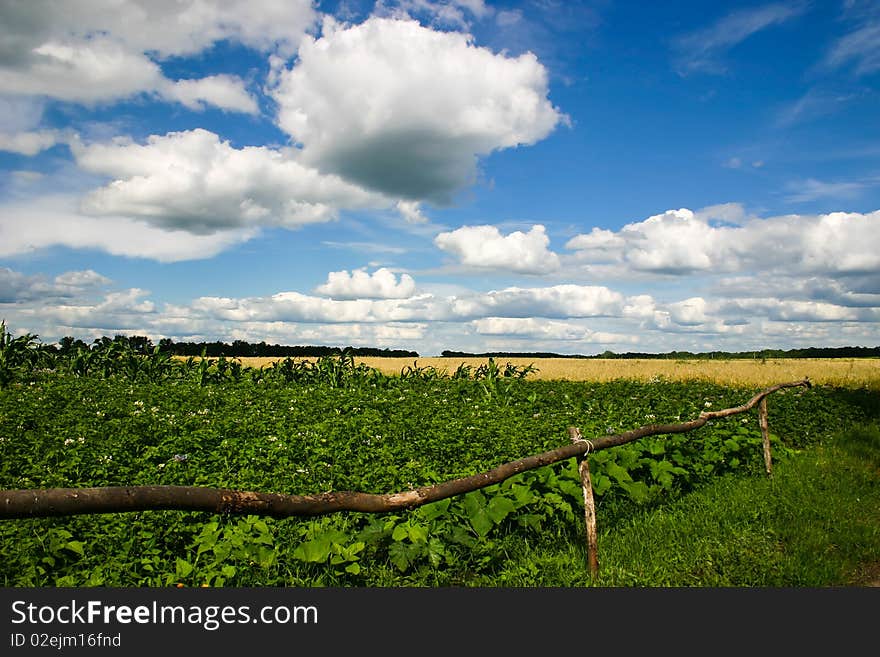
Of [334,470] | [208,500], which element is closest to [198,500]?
[208,500]

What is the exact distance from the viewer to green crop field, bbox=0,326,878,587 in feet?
16.9

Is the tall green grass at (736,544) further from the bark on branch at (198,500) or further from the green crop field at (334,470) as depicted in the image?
the bark on branch at (198,500)

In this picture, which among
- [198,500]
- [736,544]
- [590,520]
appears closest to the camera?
[198,500]

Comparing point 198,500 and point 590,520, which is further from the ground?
point 198,500

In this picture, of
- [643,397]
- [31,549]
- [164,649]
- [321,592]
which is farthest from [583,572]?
[643,397]

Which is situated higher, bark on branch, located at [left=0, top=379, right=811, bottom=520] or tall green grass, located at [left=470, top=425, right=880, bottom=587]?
bark on branch, located at [left=0, top=379, right=811, bottom=520]

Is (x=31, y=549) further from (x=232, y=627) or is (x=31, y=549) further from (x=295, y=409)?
(x=295, y=409)

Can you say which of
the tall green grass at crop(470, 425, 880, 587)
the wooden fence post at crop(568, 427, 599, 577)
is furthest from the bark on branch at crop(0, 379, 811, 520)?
the tall green grass at crop(470, 425, 880, 587)

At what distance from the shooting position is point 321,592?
3.58m

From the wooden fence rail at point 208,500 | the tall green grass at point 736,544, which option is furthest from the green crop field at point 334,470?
the wooden fence rail at point 208,500

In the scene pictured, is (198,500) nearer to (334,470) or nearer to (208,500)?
(208,500)

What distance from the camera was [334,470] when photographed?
7.82m

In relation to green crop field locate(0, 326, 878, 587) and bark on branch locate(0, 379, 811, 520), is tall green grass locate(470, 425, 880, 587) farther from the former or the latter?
bark on branch locate(0, 379, 811, 520)

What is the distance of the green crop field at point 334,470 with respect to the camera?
5.14m
